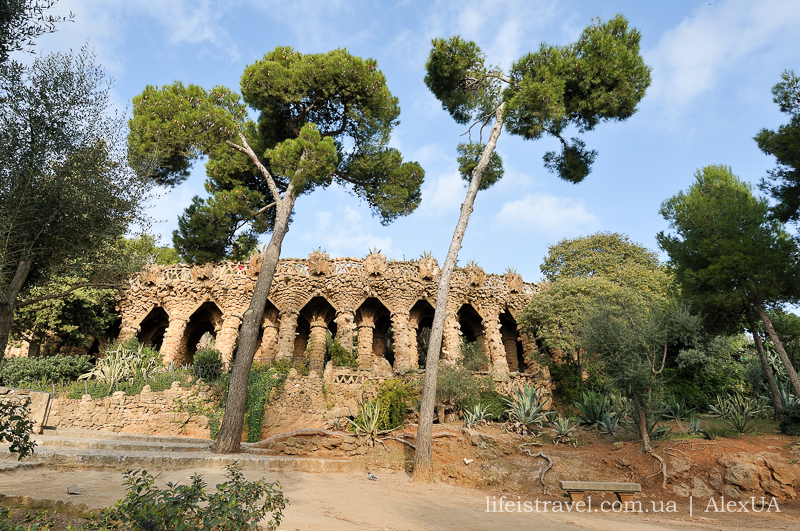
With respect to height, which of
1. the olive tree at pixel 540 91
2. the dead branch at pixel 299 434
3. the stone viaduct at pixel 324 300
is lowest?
the dead branch at pixel 299 434

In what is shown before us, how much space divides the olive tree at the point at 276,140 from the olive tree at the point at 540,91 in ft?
6.92

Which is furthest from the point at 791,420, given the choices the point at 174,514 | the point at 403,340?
the point at 174,514

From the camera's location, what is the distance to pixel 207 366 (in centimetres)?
1469

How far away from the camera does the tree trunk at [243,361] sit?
911 centimetres

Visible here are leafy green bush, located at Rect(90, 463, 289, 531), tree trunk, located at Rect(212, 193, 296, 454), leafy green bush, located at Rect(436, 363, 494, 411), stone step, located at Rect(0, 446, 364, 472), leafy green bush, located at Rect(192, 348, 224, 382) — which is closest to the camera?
leafy green bush, located at Rect(90, 463, 289, 531)

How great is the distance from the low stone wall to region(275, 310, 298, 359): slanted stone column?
5.09 m

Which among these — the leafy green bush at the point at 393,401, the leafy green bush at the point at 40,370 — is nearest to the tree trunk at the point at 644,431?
the leafy green bush at the point at 393,401

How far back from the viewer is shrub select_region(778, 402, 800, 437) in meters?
10.0

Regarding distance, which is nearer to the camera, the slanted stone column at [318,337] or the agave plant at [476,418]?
the agave plant at [476,418]

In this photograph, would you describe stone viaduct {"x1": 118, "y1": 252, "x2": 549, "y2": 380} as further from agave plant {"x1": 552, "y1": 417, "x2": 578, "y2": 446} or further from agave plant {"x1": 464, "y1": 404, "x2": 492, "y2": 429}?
agave plant {"x1": 552, "y1": 417, "x2": 578, "y2": 446}

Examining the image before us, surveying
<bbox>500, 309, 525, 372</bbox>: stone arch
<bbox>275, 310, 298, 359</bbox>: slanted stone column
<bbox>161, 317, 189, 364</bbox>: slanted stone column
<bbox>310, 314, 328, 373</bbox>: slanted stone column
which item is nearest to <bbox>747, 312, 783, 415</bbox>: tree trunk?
<bbox>500, 309, 525, 372</bbox>: stone arch

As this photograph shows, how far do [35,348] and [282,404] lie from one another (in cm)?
1244

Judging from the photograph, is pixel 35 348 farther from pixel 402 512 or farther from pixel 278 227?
pixel 402 512

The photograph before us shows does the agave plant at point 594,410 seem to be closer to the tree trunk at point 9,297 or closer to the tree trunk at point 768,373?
the tree trunk at point 768,373
